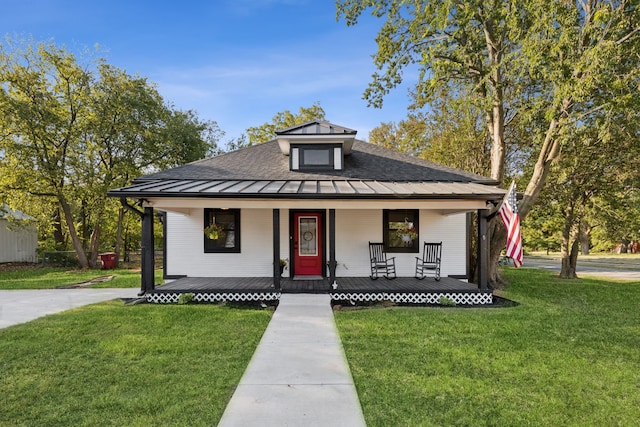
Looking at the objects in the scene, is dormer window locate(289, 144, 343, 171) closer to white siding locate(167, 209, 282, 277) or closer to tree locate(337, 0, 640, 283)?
white siding locate(167, 209, 282, 277)

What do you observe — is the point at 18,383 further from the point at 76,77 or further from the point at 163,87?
the point at 163,87

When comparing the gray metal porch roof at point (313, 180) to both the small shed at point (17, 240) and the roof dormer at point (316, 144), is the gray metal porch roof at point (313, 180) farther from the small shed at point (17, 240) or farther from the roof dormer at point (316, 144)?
the small shed at point (17, 240)

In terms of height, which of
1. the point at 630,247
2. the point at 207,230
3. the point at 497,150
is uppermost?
the point at 497,150

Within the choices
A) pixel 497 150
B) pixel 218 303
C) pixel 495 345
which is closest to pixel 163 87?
pixel 218 303

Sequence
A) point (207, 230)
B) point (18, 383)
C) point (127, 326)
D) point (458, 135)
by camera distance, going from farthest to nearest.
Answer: point (458, 135) < point (207, 230) < point (127, 326) < point (18, 383)

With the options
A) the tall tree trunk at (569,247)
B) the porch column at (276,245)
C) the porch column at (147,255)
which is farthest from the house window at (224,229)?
the tall tree trunk at (569,247)

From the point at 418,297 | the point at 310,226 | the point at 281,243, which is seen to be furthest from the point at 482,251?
the point at 281,243

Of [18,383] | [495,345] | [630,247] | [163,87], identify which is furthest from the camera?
[630,247]

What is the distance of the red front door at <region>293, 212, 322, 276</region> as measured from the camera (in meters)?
9.40

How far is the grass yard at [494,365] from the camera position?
2.95 metres

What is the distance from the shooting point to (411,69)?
11.3 m

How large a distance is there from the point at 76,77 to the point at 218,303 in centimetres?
1424

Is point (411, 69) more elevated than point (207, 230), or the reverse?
point (411, 69)

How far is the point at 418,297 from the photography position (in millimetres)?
7422
